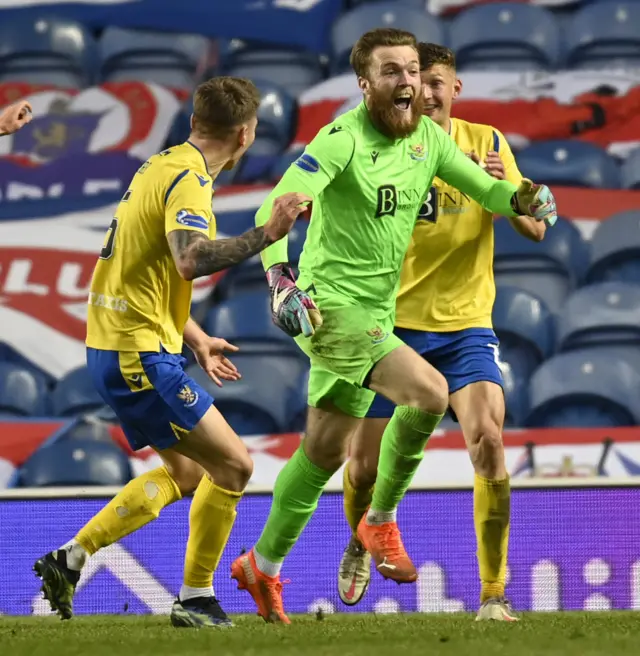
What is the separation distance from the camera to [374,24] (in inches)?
385

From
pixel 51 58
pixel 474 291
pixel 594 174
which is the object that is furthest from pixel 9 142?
pixel 474 291

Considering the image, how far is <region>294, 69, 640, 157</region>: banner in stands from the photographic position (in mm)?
9484

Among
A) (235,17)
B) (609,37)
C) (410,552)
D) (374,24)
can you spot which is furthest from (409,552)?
(235,17)

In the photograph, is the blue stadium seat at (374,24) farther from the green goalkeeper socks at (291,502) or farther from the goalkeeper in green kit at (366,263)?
the green goalkeeper socks at (291,502)

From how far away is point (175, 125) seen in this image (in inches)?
386

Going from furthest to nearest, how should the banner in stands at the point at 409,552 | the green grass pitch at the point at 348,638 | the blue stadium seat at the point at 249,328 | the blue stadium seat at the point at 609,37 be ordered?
the blue stadium seat at the point at 609,37, the blue stadium seat at the point at 249,328, the banner in stands at the point at 409,552, the green grass pitch at the point at 348,638

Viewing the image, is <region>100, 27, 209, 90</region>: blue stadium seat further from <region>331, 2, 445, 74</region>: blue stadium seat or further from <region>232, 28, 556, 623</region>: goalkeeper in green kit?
<region>232, 28, 556, 623</region>: goalkeeper in green kit

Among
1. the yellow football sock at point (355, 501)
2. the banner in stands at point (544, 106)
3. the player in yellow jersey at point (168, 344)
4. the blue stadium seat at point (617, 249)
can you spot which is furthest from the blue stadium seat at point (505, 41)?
the player in yellow jersey at point (168, 344)

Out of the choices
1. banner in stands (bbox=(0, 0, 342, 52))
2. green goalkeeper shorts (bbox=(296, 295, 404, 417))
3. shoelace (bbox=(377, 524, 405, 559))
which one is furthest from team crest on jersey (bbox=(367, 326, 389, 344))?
banner in stands (bbox=(0, 0, 342, 52))

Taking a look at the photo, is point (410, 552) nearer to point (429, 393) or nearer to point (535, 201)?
point (429, 393)

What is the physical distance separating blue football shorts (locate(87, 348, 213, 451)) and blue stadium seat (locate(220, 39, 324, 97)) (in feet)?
19.3

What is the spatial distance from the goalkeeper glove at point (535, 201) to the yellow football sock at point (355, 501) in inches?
52.0

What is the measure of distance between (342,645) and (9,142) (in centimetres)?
712

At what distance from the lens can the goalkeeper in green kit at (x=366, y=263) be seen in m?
4.37
